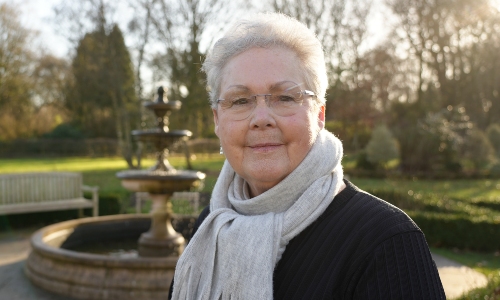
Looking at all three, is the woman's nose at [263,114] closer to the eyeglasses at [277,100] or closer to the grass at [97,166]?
the eyeglasses at [277,100]

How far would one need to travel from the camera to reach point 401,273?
1346 millimetres

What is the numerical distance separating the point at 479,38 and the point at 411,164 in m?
9.80

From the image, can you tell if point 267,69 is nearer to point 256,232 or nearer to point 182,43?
point 256,232

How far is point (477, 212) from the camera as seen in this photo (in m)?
9.70

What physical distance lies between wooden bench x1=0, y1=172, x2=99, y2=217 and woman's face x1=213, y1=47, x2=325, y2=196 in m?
9.24

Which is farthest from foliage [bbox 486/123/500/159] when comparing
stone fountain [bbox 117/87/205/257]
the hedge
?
stone fountain [bbox 117/87/205/257]

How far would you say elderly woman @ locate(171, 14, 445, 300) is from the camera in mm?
1537

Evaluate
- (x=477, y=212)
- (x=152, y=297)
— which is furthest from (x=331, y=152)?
(x=477, y=212)

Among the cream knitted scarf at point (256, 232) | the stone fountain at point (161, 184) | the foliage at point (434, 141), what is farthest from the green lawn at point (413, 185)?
the cream knitted scarf at point (256, 232)

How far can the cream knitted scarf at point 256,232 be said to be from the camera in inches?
63.9

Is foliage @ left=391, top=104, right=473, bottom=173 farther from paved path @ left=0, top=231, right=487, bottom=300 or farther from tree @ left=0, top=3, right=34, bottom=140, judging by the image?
tree @ left=0, top=3, right=34, bottom=140

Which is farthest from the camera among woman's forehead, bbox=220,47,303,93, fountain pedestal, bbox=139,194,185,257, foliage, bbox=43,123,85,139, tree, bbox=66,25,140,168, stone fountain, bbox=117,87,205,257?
foliage, bbox=43,123,85,139

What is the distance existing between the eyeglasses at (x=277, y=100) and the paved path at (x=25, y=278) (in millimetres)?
4147

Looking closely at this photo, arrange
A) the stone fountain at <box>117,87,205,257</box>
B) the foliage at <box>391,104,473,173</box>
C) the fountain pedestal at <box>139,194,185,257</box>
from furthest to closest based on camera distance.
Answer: the foliage at <box>391,104,473,173</box>
the fountain pedestal at <box>139,194,185,257</box>
the stone fountain at <box>117,87,205,257</box>
